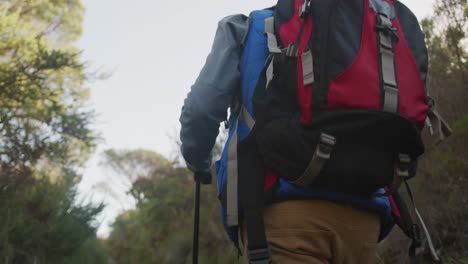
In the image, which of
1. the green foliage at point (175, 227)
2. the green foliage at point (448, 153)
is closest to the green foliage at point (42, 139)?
the green foliage at point (175, 227)

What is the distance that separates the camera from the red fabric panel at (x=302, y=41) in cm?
154

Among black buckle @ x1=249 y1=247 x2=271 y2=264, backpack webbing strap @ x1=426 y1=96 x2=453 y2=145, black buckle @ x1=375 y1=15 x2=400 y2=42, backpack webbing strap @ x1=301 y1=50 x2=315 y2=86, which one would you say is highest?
black buckle @ x1=375 y1=15 x2=400 y2=42

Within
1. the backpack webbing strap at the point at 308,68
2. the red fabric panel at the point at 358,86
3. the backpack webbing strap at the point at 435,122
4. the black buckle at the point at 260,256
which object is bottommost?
the black buckle at the point at 260,256

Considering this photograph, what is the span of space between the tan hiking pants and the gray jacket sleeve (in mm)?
447

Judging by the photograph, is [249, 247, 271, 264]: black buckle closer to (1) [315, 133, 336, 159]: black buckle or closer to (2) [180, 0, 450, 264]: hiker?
(2) [180, 0, 450, 264]: hiker

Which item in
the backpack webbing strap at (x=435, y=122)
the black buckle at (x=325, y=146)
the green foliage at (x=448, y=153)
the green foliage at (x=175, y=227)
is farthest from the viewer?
the green foliage at (x=175, y=227)

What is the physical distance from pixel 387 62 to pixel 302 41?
1.02 feet

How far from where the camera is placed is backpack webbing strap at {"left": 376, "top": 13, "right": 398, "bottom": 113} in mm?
1550

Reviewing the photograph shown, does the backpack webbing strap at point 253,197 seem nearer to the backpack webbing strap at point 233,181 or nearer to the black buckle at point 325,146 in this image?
the backpack webbing strap at point 233,181

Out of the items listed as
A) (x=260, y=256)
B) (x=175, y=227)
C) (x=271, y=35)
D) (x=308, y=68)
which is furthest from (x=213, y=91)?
(x=175, y=227)

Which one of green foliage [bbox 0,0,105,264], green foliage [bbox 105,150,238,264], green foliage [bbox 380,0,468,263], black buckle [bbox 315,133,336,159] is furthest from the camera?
green foliage [bbox 105,150,238,264]

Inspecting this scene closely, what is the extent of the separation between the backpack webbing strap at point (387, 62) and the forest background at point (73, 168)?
127 cm

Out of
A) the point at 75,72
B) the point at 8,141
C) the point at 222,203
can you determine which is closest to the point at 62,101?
the point at 75,72

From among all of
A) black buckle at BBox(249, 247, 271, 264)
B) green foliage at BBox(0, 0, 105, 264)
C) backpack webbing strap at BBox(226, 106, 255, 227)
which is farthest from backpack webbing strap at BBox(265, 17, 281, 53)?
green foliage at BBox(0, 0, 105, 264)
